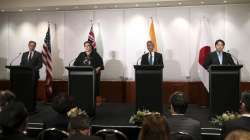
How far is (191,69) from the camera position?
8.48 metres

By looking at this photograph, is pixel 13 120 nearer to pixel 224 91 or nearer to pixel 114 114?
pixel 224 91

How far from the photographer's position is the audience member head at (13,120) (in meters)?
2.47

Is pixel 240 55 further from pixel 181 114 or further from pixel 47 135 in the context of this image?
pixel 47 135

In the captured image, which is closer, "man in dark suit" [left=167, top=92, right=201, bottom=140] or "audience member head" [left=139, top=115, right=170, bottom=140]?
"audience member head" [left=139, top=115, right=170, bottom=140]

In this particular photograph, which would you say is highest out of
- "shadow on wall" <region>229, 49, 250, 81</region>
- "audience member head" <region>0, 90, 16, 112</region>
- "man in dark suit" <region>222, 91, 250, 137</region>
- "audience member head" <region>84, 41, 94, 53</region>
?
"audience member head" <region>84, 41, 94, 53</region>

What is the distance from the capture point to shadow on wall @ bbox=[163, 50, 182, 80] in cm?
855

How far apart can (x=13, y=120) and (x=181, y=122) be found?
148 cm

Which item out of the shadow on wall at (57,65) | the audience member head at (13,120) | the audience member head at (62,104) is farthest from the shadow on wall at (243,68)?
the audience member head at (13,120)

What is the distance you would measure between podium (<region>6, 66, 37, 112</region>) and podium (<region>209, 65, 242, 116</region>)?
10.7ft

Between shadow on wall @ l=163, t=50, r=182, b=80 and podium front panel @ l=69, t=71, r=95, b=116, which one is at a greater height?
shadow on wall @ l=163, t=50, r=182, b=80

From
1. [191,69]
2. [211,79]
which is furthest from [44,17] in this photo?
[211,79]

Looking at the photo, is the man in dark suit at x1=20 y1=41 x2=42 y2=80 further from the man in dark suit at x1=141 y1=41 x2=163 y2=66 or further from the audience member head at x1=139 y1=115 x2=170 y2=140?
the audience member head at x1=139 y1=115 x2=170 y2=140

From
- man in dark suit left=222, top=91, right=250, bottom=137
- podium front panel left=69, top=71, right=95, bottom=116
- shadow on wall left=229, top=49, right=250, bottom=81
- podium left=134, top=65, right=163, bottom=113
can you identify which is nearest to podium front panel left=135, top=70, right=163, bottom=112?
podium left=134, top=65, right=163, bottom=113

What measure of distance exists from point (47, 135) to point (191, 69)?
544 cm
